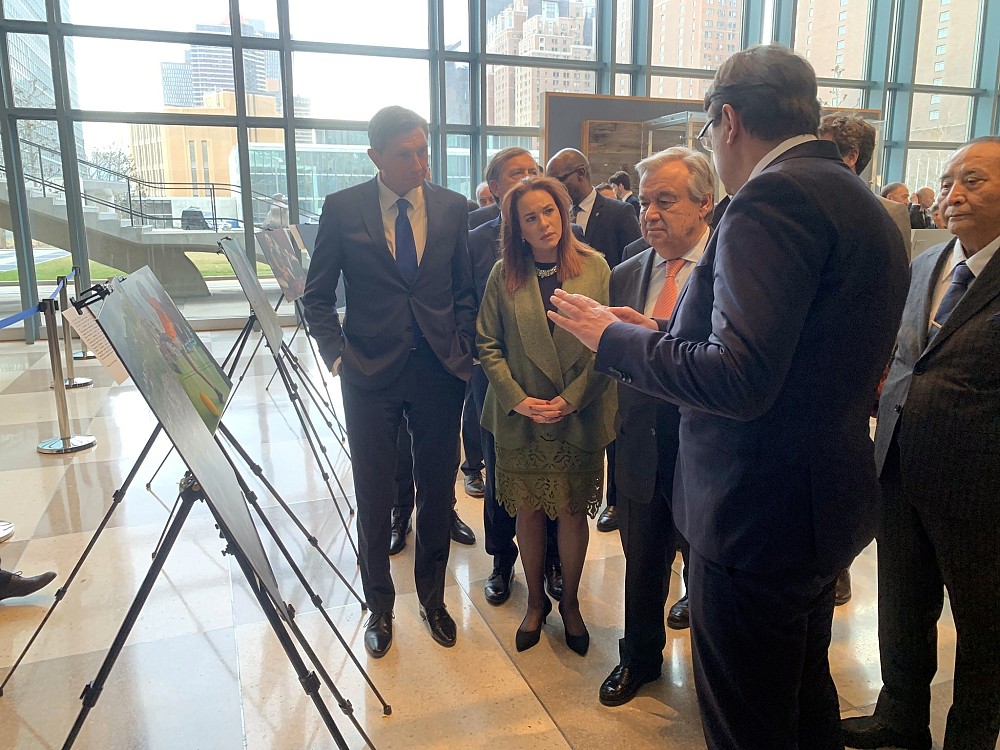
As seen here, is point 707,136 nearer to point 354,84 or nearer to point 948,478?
point 948,478

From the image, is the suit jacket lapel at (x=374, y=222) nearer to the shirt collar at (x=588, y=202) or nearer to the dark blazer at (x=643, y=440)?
the dark blazer at (x=643, y=440)

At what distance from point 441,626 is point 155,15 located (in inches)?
350

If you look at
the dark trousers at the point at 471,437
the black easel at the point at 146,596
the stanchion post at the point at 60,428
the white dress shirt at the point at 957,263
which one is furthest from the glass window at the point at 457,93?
the black easel at the point at 146,596

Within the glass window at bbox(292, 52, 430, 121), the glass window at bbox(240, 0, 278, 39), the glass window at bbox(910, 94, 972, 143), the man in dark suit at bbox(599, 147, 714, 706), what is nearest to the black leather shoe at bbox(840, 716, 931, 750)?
the man in dark suit at bbox(599, 147, 714, 706)

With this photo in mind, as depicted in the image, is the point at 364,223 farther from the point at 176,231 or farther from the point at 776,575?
the point at 176,231

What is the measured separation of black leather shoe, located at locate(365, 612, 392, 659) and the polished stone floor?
42mm

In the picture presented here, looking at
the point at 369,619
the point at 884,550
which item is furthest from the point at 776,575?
the point at 369,619

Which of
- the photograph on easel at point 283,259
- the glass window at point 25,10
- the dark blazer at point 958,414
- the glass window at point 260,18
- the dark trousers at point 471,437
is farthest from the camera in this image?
the glass window at point 260,18

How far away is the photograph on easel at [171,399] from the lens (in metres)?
1.25

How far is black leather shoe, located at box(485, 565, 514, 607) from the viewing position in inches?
111

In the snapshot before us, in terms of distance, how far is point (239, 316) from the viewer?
9547 millimetres

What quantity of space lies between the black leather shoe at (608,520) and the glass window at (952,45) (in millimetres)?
11247

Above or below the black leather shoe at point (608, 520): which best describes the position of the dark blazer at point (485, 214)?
above

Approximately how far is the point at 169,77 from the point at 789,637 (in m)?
9.57
